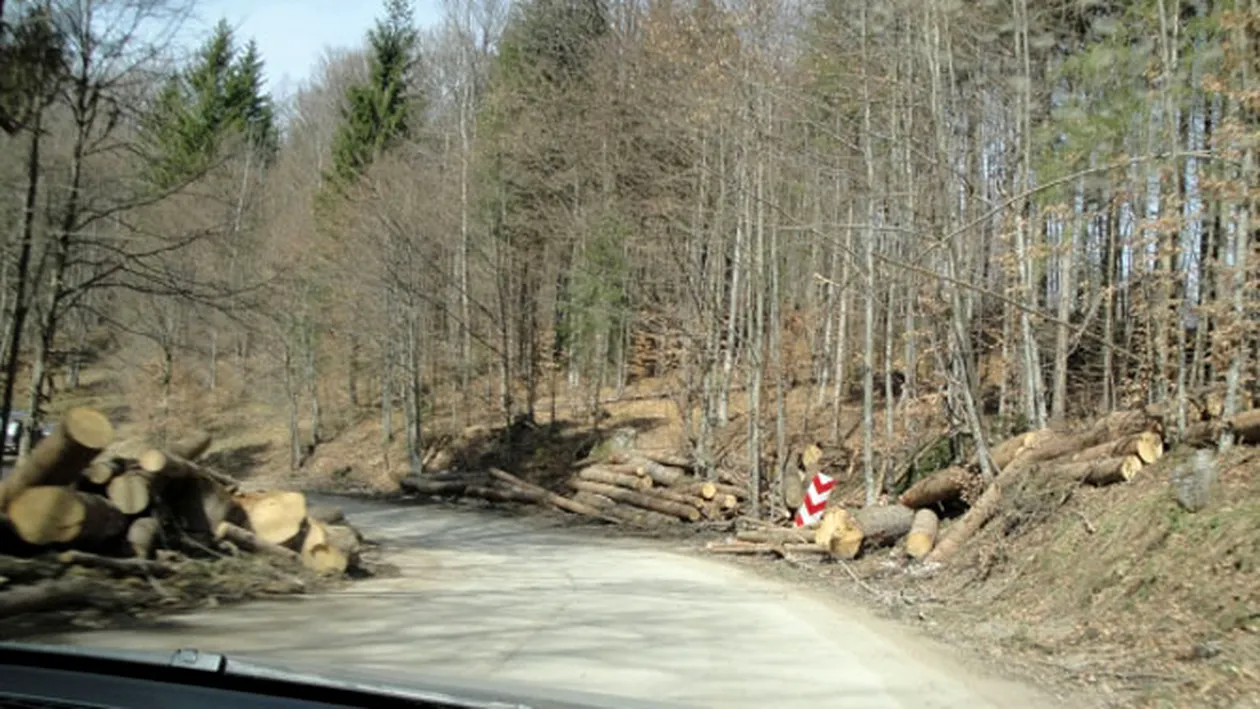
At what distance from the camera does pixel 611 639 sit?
9.71m

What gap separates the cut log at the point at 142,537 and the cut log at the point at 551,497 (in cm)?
1573

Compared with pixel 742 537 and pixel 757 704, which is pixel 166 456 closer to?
pixel 757 704

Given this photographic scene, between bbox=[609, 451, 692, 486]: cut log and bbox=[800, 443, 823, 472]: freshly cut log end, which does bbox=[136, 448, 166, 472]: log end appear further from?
bbox=[800, 443, 823, 472]: freshly cut log end

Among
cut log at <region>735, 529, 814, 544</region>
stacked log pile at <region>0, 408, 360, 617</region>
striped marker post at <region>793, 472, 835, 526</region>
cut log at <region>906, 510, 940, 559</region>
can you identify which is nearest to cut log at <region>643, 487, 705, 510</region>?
striped marker post at <region>793, 472, 835, 526</region>

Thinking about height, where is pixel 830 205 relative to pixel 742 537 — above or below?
above

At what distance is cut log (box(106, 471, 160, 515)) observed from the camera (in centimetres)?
1142

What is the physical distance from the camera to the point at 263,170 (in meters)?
54.1

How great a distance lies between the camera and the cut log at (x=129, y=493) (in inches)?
450

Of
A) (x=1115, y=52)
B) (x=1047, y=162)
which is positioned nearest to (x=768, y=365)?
(x=1047, y=162)

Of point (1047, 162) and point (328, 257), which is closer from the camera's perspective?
point (1047, 162)

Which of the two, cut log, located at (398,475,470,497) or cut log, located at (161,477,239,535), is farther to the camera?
cut log, located at (398,475,470,497)

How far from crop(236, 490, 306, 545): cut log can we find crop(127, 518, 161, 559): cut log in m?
1.80

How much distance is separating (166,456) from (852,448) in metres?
17.9

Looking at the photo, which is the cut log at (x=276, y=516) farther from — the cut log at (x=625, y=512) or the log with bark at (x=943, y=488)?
the cut log at (x=625, y=512)
